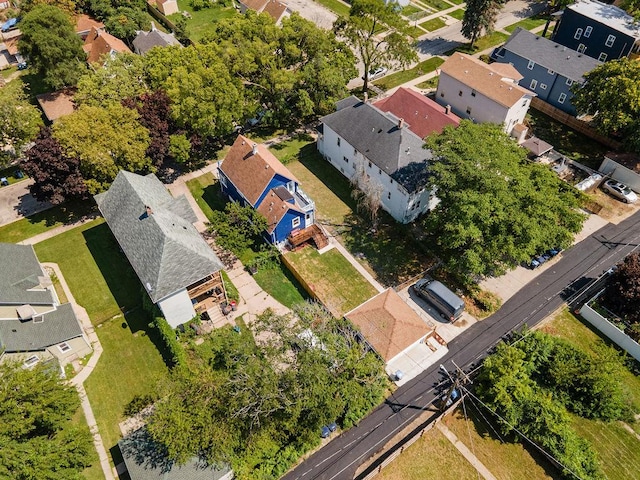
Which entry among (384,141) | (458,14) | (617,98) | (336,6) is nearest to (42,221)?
(384,141)

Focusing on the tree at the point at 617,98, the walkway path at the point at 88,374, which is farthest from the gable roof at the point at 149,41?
the tree at the point at 617,98

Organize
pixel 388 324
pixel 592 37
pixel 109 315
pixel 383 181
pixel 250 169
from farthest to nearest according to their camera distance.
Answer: pixel 592 37
pixel 383 181
pixel 250 169
pixel 109 315
pixel 388 324

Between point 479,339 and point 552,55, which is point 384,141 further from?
point 552,55

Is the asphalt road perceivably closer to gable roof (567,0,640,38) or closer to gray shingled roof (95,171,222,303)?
gray shingled roof (95,171,222,303)

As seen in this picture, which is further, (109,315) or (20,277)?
(109,315)

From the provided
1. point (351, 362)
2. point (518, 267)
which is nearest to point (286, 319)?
point (351, 362)
